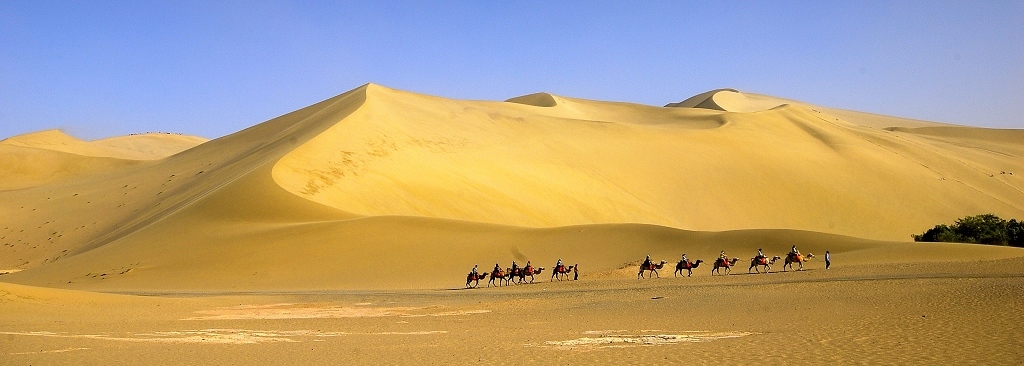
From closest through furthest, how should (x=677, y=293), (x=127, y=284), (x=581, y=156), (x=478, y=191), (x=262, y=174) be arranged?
(x=677, y=293) < (x=127, y=284) < (x=262, y=174) < (x=478, y=191) < (x=581, y=156)

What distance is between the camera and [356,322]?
20141 millimetres

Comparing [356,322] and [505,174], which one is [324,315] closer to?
[356,322]

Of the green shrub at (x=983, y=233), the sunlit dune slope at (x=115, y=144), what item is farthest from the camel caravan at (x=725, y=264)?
the sunlit dune slope at (x=115, y=144)

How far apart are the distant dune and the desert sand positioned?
0.19m

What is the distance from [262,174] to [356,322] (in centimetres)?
2794

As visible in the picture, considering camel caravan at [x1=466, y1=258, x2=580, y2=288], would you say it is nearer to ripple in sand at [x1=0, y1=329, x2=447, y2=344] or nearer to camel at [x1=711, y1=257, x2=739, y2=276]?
camel at [x1=711, y1=257, x2=739, y2=276]

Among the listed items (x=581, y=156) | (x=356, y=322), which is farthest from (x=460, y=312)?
(x=581, y=156)

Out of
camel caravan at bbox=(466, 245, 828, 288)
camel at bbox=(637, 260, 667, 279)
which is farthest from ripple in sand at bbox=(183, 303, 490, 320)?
camel at bbox=(637, 260, 667, 279)

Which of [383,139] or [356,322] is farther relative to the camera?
[383,139]

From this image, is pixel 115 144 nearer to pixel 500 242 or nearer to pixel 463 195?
pixel 463 195

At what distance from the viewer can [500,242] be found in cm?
3738

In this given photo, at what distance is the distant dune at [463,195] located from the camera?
3609cm

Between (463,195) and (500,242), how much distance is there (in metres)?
12.7

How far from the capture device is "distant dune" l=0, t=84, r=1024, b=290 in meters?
36.1
